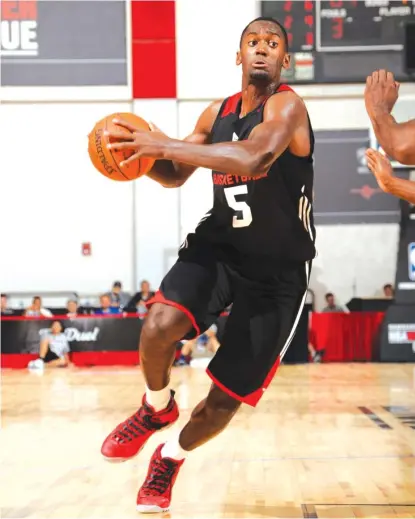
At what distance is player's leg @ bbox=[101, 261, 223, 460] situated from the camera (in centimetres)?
364

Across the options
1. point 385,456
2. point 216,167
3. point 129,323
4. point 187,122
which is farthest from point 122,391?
point 187,122

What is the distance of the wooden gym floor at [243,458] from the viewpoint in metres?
4.03

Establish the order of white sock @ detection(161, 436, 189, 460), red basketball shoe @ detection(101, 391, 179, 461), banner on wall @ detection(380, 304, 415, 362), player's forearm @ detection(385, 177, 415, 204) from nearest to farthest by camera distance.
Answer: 1. player's forearm @ detection(385, 177, 415, 204)
2. red basketball shoe @ detection(101, 391, 179, 461)
3. white sock @ detection(161, 436, 189, 460)
4. banner on wall @ detection(380, 304, 415, 362)

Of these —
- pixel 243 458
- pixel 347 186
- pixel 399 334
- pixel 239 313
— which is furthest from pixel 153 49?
pixel 239 313

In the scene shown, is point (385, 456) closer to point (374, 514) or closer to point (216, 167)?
point (374, 514)

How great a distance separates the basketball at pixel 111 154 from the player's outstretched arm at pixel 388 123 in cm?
107

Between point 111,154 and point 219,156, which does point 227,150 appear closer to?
point 219,156

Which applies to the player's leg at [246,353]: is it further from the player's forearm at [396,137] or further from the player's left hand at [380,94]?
the player's left hand at [380,94]

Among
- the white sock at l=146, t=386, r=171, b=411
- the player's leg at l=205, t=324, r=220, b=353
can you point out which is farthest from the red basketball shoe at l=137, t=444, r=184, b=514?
the player's leg at l=205, t=324, r=220, b=353

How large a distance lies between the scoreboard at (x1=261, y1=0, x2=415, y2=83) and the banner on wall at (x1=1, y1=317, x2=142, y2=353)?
Answer: 242 inches

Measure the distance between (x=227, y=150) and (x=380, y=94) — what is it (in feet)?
2.85

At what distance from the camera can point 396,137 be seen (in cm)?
349

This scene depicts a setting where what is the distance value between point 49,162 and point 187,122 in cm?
307

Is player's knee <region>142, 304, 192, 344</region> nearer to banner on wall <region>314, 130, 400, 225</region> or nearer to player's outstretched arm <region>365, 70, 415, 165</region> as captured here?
player's outstretched arm <region>365, 70, 415, 165</region>
